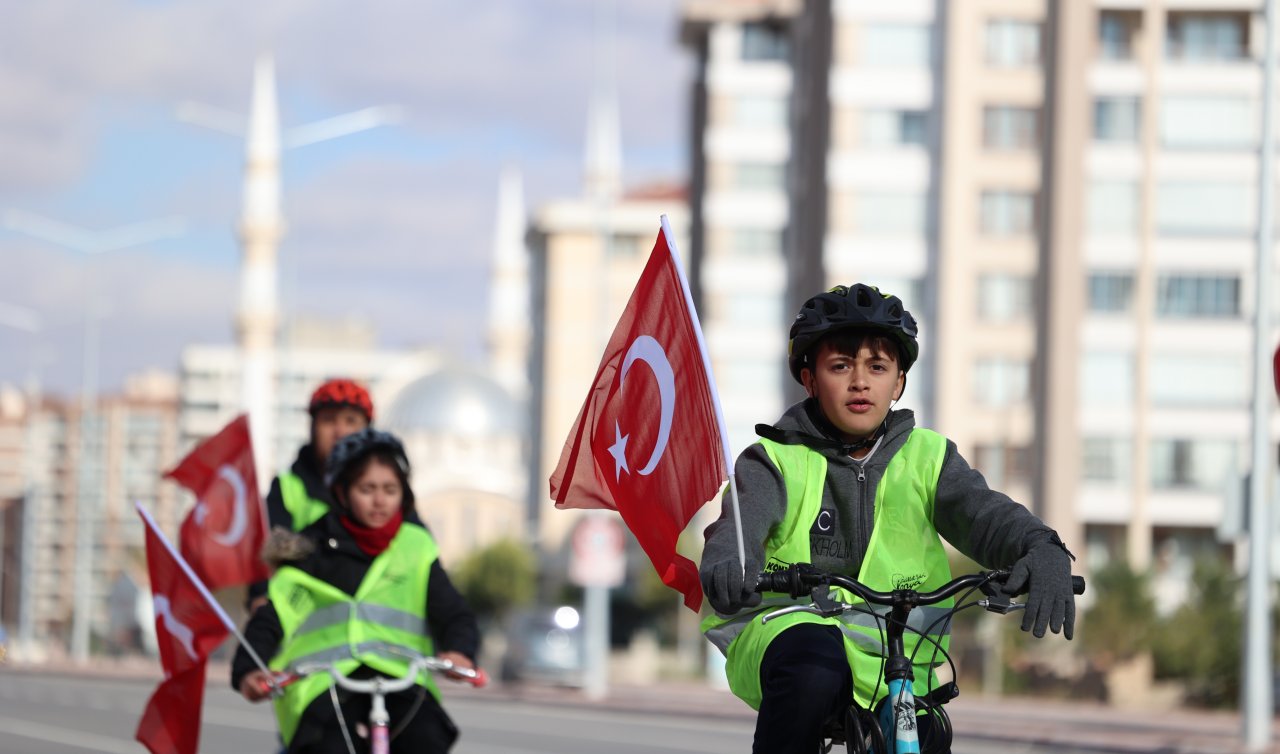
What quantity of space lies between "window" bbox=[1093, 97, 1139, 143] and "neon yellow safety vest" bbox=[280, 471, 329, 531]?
213 ft

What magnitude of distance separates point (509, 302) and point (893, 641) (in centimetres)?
16916

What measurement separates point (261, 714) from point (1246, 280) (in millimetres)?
50654

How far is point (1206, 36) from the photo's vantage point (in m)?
72.1

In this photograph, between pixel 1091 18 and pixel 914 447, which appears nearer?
pixel 914 447

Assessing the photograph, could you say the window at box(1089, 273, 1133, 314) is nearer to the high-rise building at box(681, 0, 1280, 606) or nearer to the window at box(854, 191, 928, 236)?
the high-rise building at box(681, 0, 1280, 606)

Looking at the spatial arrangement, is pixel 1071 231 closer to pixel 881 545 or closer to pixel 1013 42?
pixel 1013 42

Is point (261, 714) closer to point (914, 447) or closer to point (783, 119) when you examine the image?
point (914, 447)

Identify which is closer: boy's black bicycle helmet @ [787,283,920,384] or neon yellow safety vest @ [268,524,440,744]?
boy's black bicycle helmet @ [787,283,920,384]

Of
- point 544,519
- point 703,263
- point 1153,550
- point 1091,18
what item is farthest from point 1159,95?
point 544,519

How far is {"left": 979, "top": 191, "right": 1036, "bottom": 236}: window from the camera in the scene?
72.8 metres

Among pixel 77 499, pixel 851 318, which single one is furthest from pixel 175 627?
pixel 77 499

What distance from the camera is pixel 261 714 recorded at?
84.0 feet

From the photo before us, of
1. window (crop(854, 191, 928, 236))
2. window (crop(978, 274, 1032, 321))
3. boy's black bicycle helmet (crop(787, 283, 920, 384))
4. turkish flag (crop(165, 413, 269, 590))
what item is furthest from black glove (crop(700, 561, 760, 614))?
window (crop(854, 191, 928, 236))

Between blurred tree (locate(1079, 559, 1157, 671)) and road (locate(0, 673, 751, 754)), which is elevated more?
blurred tree (locate(1079, 559, 1157, 671))
